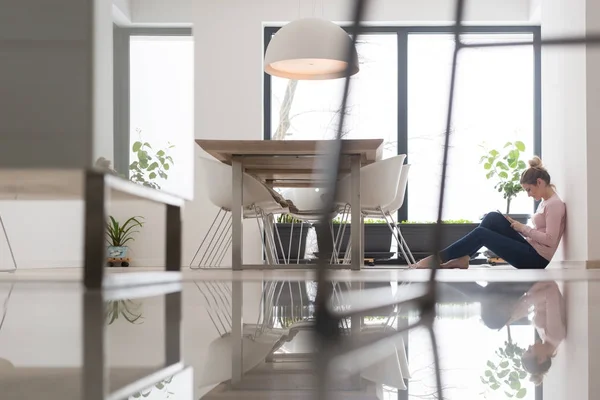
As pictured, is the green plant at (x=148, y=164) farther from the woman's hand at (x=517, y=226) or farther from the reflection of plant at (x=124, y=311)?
the reflection of plant at (x=124, y=311)

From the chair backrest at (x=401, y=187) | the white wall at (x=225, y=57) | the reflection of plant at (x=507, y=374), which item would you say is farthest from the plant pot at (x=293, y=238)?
the reflection of plant at (x=507, y=374)

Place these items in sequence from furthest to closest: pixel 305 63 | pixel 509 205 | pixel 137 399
A: 1. pixel 509 205
2. pixel 305 63
3. pixel 137 399

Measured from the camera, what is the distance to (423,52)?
6.77m

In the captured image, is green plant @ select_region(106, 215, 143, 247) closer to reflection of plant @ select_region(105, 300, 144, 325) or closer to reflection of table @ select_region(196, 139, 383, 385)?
reflection of table @ select_region(196, 139, 383, 385)

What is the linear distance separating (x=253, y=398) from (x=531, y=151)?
6725 millimetres

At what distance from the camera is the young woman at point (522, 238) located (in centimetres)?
439

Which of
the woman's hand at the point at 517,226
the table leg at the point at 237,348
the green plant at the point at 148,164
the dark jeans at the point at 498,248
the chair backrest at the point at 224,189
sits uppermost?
the green plant at the point at 148,164

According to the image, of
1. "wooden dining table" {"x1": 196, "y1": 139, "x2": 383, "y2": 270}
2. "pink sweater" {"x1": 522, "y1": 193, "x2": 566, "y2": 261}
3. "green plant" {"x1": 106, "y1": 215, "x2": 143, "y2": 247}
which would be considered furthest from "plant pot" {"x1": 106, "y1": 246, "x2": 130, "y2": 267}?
"pink sweater" {"x1": 522, "y1": 193, "x2": 566, "y2": 261}

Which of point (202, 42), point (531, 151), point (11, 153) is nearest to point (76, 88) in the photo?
point (11, 153)

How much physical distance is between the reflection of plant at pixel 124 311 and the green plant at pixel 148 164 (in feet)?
17.4

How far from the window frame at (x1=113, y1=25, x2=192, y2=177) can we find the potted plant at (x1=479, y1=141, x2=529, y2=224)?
3.08 meters

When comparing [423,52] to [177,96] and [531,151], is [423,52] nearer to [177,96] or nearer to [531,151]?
[531,151]

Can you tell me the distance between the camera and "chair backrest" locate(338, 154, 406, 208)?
12.7ft

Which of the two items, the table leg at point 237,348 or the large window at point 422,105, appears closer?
the table leg at point 237,348
